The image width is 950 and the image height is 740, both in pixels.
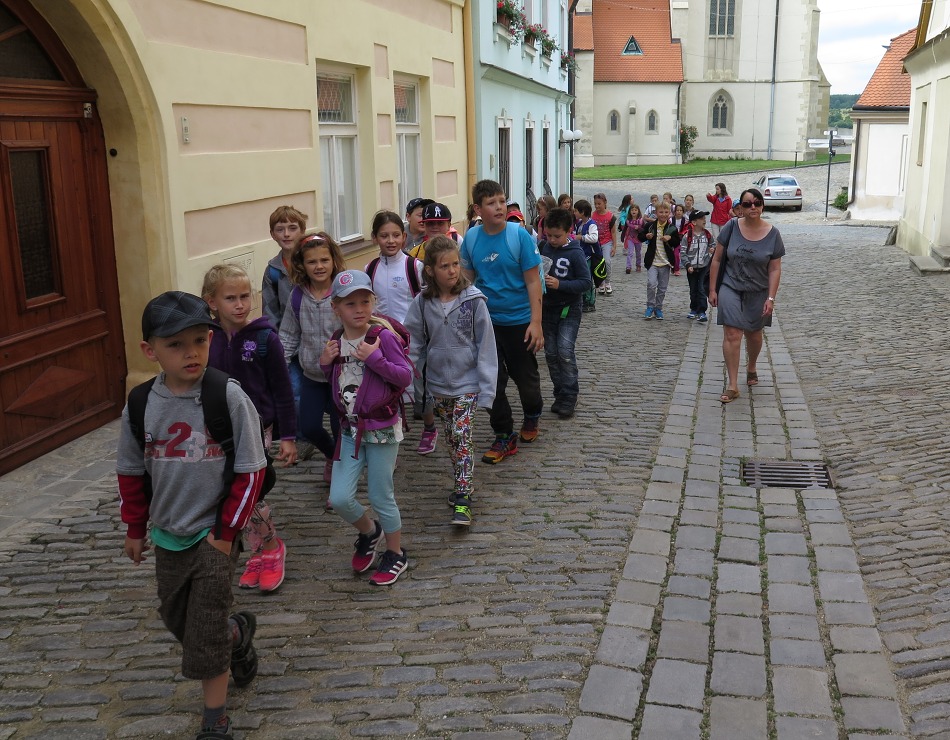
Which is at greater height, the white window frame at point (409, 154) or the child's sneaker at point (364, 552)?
the white window frame at point (409, 154)

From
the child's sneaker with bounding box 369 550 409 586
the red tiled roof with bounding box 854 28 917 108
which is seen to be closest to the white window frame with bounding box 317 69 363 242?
the child's sneaker with bounding box 369 550 409 586

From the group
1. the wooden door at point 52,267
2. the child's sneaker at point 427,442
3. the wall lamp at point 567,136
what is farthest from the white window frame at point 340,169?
the wall lamp at point 567,136

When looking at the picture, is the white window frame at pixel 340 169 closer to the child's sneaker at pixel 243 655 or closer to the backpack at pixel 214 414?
the child's sneaker at pixel 243 655

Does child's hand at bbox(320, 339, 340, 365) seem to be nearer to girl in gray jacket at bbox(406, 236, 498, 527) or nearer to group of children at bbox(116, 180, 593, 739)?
group of children at bbox(116, 180, 593, 739)

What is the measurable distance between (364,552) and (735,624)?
183 cm

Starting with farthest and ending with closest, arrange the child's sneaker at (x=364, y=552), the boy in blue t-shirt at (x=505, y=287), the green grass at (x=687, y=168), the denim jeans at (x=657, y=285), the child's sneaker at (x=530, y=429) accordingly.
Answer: the green grass at (x=687, y=168) < the denim jeans at (x=657, y=285) < the child's sneaker at (x=530, y=429) < the boy in blue t-shirt at (x=505, y=287) < the child's sneaker at (x=364, y=552)

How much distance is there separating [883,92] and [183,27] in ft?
93.1

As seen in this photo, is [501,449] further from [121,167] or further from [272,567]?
[121,167]

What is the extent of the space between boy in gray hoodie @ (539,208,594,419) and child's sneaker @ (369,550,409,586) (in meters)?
3.30

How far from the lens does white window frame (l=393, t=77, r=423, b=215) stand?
13.4m

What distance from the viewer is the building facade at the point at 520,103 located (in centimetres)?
1656

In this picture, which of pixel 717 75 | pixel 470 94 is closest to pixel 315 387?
pixel 470 94

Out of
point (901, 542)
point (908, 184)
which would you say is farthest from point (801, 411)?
point (908, 184)

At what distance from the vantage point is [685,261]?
1309 centimetres
